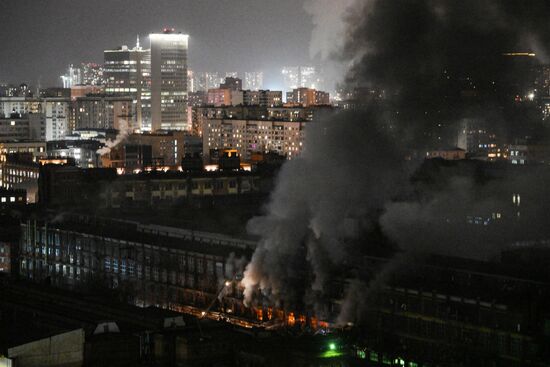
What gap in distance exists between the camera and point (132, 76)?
51594 mm

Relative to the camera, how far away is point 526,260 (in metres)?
15.1

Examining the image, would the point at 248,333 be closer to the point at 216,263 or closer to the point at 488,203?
the point at 216,263

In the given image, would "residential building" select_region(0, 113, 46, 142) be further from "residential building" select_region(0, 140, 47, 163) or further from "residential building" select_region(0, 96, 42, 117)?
"residential building" select_region(0, 140, 47, 163)

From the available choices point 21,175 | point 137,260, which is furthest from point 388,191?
point 21,175

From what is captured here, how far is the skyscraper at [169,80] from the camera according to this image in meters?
49.7

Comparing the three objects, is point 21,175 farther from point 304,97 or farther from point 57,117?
point 57,117

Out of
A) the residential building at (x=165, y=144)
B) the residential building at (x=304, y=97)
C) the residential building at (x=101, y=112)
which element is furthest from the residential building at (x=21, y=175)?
the residential building at (x=101, y=112)

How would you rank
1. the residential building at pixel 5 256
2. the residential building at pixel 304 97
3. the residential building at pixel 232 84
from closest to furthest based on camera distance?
the residential building at pixel 5 256
the residential building at pixel 304 97
the residential building at pixel 232 84

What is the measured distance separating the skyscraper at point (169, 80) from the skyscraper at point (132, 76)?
43 centimetres

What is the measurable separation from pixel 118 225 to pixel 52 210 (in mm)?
2630

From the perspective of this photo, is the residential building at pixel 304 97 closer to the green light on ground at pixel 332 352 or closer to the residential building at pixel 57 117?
the residential building at pixel 57 117

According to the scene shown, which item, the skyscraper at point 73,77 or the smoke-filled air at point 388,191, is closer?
the smoke-filled air at point 388,191

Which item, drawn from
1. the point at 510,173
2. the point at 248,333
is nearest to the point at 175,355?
the point at 248,333

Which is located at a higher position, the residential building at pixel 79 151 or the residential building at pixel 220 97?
the residential building at pixel 220 97
